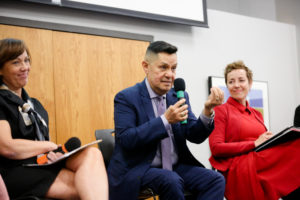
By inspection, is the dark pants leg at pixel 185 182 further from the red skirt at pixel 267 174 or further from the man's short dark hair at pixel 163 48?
the man's short dark hair at pixel 163 48

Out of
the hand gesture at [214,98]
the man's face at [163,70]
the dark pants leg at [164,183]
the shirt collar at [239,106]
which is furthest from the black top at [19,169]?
the shirt collar at [239,106]

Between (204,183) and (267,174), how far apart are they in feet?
1.87

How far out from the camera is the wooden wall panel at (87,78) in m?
2.98

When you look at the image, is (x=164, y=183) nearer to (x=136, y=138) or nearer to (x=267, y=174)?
(x=136, y=138)

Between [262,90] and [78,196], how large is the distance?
12.0 ft

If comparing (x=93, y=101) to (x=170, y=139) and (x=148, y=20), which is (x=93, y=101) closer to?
(x=148, y=20)

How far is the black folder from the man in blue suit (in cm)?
46

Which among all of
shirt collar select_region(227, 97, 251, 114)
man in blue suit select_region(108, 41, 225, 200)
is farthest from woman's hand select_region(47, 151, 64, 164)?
shirt collar select_region(227, 97, 251, 114)

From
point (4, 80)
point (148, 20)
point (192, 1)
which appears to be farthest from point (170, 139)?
point (192, 1)

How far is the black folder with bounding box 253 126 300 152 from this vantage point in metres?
1.87

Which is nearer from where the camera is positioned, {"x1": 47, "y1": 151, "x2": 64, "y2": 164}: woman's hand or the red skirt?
{"x1": 47, "y1": 151, "x2": 64, "y2": 164}: woman's hand

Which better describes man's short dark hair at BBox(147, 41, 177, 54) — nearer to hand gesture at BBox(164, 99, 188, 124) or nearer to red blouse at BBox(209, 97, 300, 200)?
hand gesture at BBox(164, 99, 188, 124)

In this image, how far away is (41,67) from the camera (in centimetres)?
288

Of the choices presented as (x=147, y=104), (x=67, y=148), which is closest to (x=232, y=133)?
(x=147, y=104)
